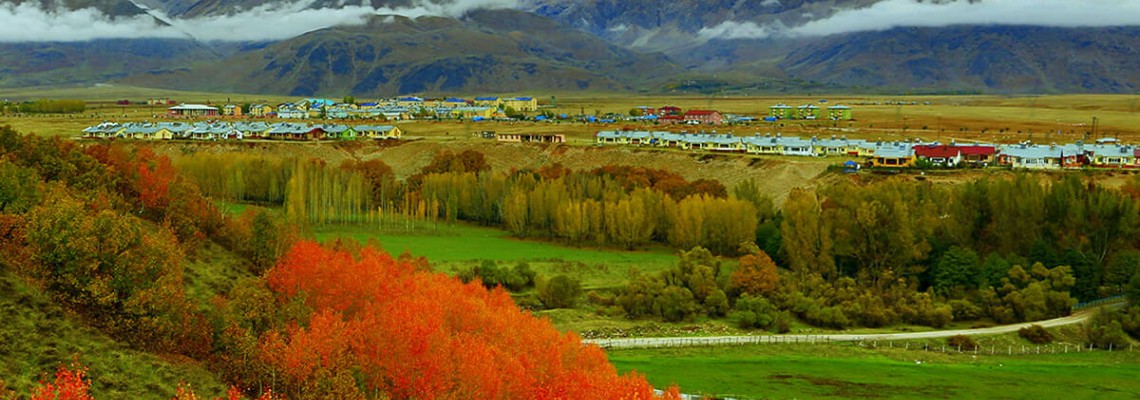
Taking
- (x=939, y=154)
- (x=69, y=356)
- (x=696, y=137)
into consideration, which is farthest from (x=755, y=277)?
(x=696, y=137)

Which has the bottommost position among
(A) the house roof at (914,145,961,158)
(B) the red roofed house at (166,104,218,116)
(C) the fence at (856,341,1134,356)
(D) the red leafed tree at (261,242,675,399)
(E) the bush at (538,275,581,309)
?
(C) the fence at (856,341,1134,356)

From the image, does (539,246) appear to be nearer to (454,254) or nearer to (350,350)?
(454,254)

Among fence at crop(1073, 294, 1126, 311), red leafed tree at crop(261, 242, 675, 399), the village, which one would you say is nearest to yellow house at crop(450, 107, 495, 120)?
the village

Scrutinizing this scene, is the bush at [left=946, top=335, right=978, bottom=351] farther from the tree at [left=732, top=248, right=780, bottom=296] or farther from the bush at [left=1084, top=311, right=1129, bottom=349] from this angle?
the tree at [left=732, top=248, right=780, bottom=296]

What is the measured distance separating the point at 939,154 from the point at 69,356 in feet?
250

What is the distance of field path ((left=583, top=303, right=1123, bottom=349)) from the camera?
44.0m

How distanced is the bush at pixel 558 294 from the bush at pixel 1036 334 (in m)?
21.7

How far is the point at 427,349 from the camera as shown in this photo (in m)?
29.0

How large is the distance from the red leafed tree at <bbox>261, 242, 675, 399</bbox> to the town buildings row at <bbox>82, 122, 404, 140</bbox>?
8133 centimetres

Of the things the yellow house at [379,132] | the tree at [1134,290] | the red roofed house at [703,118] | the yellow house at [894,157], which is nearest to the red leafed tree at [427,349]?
the tree at [1134,290]

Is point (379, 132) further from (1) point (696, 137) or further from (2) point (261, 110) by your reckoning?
(2) point (261, 110)

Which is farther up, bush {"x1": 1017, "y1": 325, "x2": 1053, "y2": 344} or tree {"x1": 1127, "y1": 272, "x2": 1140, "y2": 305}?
tree {"x1": 1127, "y1": 272, "x2": 1140, "y2": 305}

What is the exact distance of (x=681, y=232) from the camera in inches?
2557

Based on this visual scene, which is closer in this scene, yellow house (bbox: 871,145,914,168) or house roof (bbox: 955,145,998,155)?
yellow house (bbox: 871,145,914,168)
